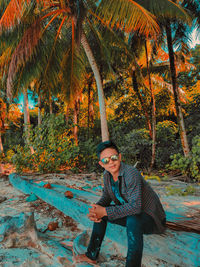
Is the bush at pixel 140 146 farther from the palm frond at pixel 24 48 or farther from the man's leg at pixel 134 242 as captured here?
the man's leg at pixel 134 242

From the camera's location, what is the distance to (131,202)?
1588 mm

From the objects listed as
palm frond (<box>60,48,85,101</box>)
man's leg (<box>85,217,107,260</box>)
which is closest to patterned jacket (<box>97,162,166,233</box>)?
man's leg (<box>85,217,107,260</box>)

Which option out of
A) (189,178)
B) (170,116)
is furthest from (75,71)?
(170,116)

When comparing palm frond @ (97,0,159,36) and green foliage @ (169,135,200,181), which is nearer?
palm frond @ (97,0,159,36)

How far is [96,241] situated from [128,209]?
1.55 ft

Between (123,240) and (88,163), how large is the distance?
645 centimetres

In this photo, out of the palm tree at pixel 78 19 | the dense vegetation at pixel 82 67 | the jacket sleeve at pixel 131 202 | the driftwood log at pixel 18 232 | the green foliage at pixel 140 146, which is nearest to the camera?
the jacket sleeve at pixel 131 202

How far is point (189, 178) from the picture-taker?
17.8 ft

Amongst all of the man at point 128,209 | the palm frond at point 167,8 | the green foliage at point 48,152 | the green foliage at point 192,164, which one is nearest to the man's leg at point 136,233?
the man at point 128,209

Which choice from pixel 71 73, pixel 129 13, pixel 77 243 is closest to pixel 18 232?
pixel 77 243

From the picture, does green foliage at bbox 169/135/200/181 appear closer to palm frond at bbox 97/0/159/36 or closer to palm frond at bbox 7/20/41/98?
palm frond at bbox 97/0/159/36

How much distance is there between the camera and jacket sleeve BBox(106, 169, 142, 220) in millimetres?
1562

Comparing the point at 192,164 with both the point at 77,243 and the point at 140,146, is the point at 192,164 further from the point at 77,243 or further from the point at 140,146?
the point at 77,243

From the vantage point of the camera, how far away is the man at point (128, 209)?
149 cm
